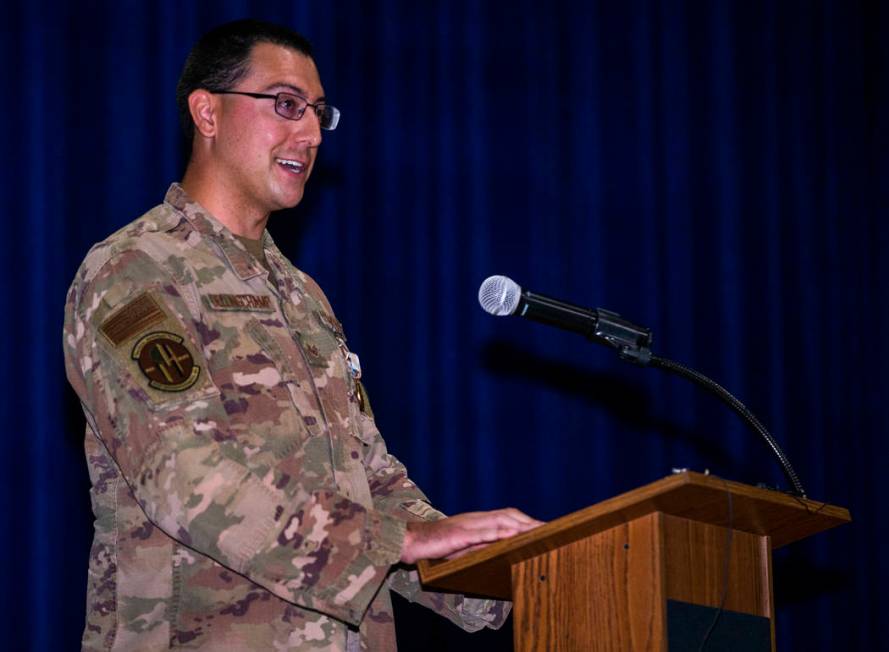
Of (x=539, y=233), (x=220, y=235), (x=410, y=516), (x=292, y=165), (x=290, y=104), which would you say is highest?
(x=539, y=233)

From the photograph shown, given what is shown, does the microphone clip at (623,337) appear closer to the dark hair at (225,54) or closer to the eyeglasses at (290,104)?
the eyeglasses at (290,104)

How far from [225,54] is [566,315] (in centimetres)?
97

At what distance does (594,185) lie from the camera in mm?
4262

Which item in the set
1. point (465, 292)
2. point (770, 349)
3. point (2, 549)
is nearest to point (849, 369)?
point (770, 349)

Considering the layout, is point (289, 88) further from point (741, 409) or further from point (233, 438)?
point (741, 409)

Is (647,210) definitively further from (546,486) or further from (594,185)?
(546,486)

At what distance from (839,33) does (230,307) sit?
3.55 metres

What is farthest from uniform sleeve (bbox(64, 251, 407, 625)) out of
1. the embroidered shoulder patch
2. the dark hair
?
the dark hair

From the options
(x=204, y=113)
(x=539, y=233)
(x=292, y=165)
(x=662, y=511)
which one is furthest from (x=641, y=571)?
(x=539, y=233)

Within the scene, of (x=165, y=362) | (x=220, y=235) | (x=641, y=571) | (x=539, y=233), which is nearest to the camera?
(x=641, y=571)

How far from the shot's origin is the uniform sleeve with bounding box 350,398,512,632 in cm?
218

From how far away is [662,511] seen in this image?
66.5 inches

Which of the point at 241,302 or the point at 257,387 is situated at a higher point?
the point at 241,302

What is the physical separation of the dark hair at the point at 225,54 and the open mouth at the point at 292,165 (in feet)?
0.58
